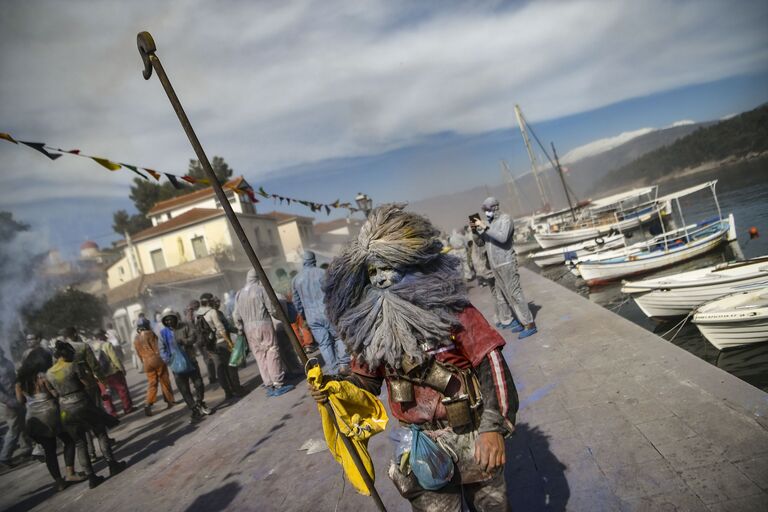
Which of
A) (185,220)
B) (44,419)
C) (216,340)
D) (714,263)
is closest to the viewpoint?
(44,419)

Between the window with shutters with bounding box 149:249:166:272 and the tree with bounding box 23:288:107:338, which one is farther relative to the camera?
the window with shutters with bounding box 149:249:166:272

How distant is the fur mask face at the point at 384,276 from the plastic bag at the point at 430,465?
2.32ft

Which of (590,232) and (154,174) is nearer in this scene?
(154,174)

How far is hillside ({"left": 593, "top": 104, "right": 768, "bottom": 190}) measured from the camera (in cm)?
5506

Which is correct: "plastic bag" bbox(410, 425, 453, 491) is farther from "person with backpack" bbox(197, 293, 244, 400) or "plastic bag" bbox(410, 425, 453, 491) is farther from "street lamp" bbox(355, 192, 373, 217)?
"street lamp" bbox(355, 192, 373, 217)

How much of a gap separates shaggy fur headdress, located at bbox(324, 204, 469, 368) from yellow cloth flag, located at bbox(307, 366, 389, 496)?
19cm

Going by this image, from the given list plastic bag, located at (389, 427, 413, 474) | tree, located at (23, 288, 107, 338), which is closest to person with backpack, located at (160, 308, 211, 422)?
plastic bag, located at (389, 427, 413, 474)

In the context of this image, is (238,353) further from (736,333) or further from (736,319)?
(736,333)

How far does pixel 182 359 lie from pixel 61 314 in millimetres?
21354

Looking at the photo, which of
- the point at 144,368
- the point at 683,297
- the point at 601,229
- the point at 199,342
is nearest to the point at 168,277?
the point at 144,368

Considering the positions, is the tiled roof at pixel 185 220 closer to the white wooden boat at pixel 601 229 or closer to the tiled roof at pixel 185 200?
the tiled roof at pixel 185 200

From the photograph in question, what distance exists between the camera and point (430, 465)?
1.77m

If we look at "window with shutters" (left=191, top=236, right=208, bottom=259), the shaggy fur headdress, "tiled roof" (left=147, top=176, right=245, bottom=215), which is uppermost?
"tiled roof" (left=147, top=176, right=245, bottom=215)

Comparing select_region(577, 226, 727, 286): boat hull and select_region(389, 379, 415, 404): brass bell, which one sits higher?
select_region(389, 379, 415, 404): brass bell
